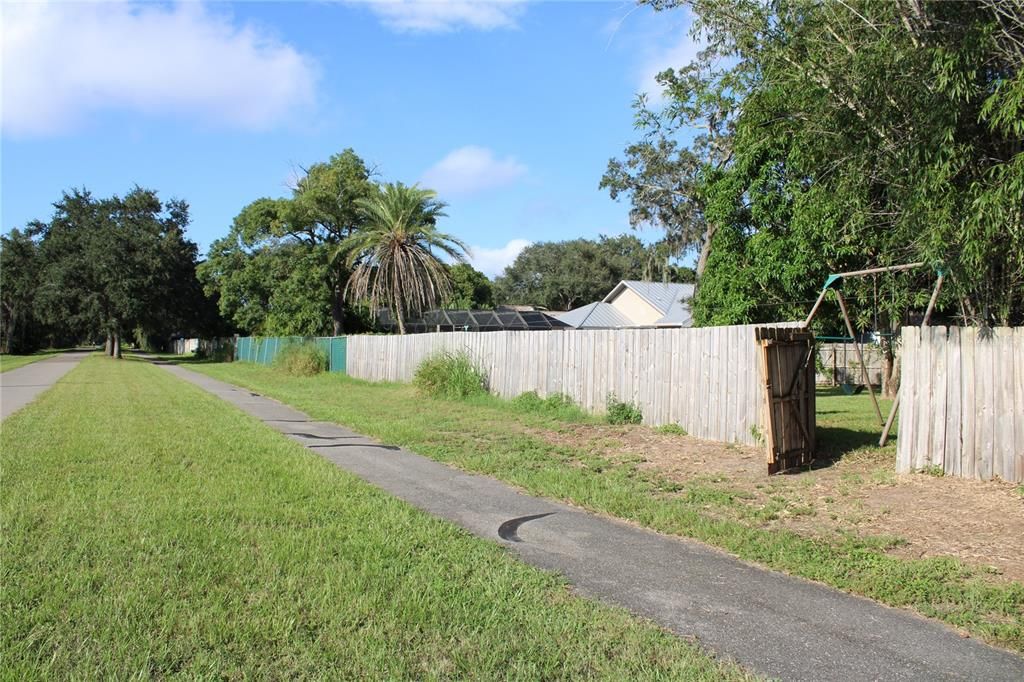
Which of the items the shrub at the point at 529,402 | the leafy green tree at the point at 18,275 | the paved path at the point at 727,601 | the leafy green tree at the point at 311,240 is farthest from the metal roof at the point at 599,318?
the leafy green tree at the point at 18,275

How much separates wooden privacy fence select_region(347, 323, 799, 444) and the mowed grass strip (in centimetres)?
120

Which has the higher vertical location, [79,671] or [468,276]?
[468,276]

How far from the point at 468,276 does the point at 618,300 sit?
23949 mm

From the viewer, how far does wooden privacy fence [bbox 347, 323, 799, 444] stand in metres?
10.5

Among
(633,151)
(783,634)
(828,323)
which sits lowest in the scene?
(783,634)

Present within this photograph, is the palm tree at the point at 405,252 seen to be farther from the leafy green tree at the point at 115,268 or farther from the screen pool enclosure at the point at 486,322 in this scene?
the leafy green tree at the point at 115,268

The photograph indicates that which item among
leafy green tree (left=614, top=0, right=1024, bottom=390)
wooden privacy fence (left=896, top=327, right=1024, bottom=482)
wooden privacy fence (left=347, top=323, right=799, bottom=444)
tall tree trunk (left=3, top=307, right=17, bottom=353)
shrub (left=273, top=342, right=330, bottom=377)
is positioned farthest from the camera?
tall tree trunk (left=3, top=307, right=17, bottom=353)

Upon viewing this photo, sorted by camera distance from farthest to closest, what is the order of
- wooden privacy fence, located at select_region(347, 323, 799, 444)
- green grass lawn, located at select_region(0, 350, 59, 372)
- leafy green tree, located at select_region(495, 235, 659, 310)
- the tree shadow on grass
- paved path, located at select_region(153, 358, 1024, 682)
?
1. leafy green tree, located at select_region(495, 235, 659, 310)
2. green grass lawn, located at select_region(0, 350, 59, 372)
3. wooden privacy fence, located at select_region(347, 323, 799, 444)
4. the tree shadow on grass
5. paved path, located at select_region(153, 358, 1024, 682)

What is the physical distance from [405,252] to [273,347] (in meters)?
15.3

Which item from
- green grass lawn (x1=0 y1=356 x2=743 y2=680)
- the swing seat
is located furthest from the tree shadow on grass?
→ the swing seat

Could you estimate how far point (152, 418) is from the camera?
12.9 meters

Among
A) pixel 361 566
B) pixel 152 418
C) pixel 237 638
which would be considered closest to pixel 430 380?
pixel 152 418

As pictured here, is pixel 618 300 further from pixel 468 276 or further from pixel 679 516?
pixel 679 516

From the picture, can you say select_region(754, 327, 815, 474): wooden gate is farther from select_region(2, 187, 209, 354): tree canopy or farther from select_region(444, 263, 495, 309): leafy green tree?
select_region(444, 263, 495, 309): leafy green tree
